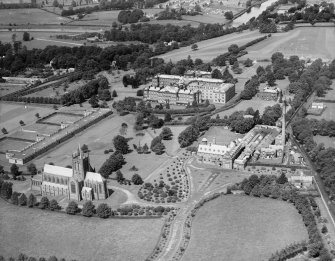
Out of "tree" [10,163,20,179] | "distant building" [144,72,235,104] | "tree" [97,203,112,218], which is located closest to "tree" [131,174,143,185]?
"tree" [97,203,112,218]

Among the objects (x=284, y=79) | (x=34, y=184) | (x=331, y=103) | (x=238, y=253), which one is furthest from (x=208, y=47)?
(x=238, y=253)

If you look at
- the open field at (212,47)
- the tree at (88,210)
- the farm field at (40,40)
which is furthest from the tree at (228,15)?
the tree at (88,210)

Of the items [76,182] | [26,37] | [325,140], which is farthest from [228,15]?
[76,182]

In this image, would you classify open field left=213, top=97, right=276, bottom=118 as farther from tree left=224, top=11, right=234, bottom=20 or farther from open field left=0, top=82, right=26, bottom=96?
tree left=224, top=11, right=234, bottom=20

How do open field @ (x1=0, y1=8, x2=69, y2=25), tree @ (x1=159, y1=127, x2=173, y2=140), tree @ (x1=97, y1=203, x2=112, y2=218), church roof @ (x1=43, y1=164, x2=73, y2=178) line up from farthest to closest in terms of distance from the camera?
open field @ (x1=0, y1=8, x2=69, y2=25)
tree @ (x1=159, y1=127, x2=173, y2=140)
church roof @ (x1=43, y1=164, x2=73, y2=178)
tree @ (x1=97, y1=203, x2=112, y2=218)

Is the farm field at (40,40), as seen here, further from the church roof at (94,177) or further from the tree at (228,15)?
the church roof at (94,177)

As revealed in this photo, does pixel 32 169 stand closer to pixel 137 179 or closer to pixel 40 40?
pixel 137 179

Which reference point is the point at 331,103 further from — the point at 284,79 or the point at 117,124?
the point at 117,124
